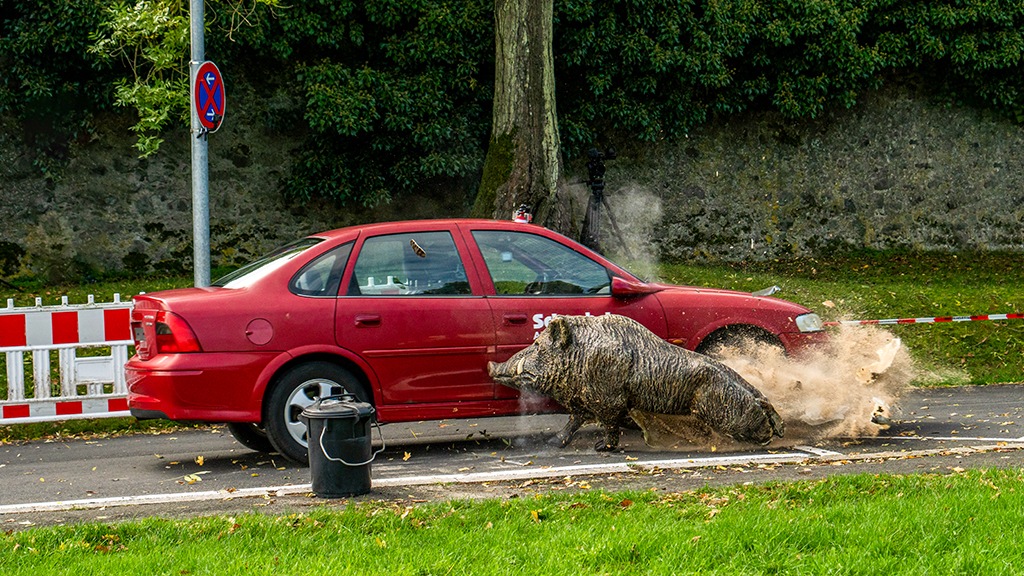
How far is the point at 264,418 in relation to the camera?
828 centimetres

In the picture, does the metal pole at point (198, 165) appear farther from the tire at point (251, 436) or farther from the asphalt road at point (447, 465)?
the tire at point (251, 436)

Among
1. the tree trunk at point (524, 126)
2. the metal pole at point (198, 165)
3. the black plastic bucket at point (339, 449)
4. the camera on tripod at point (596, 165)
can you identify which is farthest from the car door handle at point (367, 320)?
the camera on tripod at point (596, 165)

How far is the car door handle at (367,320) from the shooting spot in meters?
8.47

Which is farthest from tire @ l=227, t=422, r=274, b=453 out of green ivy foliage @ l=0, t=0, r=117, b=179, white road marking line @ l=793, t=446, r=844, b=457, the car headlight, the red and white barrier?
green ivy foliage @ l=0, t=0, r=117, b=179

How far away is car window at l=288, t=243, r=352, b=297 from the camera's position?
27.9ft

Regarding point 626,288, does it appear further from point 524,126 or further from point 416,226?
point 524,126

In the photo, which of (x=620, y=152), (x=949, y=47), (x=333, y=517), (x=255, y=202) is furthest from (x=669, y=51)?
(x=333, y=517)

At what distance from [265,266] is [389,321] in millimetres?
1015

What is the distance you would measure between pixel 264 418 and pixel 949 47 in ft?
58.3

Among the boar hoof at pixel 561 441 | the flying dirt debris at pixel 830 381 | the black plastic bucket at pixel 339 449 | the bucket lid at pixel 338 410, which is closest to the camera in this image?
the black plastic bucket at pixel 339 449

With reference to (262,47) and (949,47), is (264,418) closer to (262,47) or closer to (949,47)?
(262,47)

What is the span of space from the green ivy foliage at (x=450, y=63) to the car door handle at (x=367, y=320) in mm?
8977

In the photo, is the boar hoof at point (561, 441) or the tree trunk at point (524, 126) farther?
the tree trunk at point (524, 126)

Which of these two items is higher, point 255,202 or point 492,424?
point 255,202
